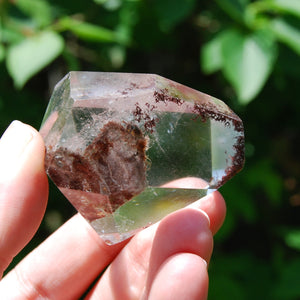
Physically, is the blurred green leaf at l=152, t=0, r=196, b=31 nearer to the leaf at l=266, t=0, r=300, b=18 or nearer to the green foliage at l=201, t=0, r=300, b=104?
the green foliage at l=201, t=0, r=300, b=104

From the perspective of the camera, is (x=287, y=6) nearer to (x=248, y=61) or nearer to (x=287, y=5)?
(x=287, y=5)

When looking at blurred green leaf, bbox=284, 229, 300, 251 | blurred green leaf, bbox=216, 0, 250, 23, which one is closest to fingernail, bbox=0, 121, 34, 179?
blurred green leaf, bbox=216, 0, 250, 23

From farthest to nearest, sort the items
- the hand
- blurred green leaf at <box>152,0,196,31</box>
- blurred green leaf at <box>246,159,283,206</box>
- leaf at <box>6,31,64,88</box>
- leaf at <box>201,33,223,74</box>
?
1. blurred green leaf at <box>246,159,283,206</box>
2. leaf at <box>201,33,223,74</box>
3. blurred green leaf at <box>152,0,196,31</box>
4. leaf at <box>6,31,64,88</box>
5. the hand

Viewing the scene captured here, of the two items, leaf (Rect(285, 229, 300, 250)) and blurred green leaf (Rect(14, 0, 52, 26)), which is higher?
blurred green leaf (Rect(14, 0, 52, 26))

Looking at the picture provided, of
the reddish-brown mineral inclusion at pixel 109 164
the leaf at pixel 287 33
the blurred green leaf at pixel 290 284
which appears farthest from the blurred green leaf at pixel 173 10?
the blurred green leaf at pixel 290 284

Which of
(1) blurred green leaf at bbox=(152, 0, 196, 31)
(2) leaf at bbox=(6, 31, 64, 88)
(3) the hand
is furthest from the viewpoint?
(1) blurred green leaf at bbox=(152, 0, 196, 31)

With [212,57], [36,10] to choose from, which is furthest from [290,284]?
[36,10]

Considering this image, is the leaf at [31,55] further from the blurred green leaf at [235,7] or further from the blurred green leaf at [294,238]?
the blurred green leaf at [294,238]
